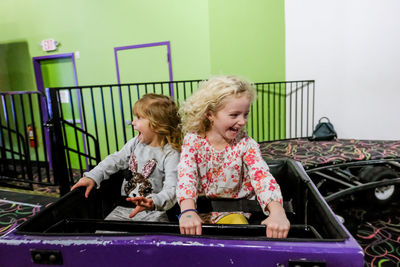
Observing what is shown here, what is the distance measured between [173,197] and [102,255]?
1.46 ft

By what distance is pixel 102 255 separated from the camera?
0.67 m

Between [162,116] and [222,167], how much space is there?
0.38 m

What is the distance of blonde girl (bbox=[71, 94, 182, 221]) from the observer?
1.21 m

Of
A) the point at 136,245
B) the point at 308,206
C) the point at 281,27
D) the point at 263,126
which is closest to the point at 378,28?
the point at 281,27

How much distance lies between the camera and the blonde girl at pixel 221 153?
3.32 ft

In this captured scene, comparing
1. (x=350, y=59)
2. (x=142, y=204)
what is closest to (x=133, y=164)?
(x=142, y=204)

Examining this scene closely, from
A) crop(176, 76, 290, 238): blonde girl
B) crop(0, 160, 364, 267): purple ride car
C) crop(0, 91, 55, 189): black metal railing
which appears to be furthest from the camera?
crop(0, 91, 55, 189): black metal railing

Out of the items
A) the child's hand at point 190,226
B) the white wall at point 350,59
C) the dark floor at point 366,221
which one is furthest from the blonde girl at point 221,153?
the white wall at point 350,59

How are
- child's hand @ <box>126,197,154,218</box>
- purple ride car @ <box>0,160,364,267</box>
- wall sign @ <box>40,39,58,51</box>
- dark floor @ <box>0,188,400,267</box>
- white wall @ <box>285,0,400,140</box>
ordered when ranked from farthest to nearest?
wall sign @ <box>40,39,58,51</box>, white wall @ <box>285,0,400,140</box>, dark floor @ <box>0,188,400,267</box>, child's hand @ <box>126,197,154,218</box>, purple ride car @ <box>0,160,364,267</box>

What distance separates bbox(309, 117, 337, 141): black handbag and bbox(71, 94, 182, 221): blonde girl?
2676 mm

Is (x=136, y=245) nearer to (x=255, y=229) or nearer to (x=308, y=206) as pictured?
(x=255, y=229)

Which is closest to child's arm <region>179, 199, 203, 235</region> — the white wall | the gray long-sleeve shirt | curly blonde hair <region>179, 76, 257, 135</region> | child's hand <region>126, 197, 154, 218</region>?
child's hand <region>126, 197, 154, 218</region>

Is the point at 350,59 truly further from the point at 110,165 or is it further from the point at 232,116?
the point at 110,165

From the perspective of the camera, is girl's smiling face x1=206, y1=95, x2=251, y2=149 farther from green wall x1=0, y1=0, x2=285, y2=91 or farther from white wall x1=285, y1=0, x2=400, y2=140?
white wall x1=285, y1=0, x2=400, y2=140
